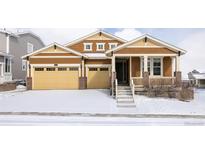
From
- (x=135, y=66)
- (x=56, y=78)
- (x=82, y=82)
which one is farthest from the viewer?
(x=82, y=82)

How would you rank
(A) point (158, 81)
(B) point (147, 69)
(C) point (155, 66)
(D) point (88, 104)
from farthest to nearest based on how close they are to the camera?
1. (C) point (155, 66)
2. (B) point (147, 69)
3. (A) point (158, 81)
4. (D) point (88, 104)

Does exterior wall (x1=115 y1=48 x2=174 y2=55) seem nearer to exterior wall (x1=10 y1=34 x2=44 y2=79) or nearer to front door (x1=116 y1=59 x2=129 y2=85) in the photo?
front door (x1=116 y1=59 x2=129 y2=85)

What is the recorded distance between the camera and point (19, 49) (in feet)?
56.6

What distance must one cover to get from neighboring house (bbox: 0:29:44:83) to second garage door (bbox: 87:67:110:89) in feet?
13.8

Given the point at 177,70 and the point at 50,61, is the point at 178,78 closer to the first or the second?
the point at 177,70

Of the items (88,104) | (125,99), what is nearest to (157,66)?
(125,99)

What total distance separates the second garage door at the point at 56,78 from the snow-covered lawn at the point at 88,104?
212cm

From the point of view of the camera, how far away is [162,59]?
1564cm

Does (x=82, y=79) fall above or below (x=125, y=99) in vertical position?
above

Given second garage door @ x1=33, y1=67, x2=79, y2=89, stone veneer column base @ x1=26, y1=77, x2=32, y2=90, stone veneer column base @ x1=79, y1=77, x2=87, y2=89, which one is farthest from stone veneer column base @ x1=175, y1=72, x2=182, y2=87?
stone veneer column base @ x1=26, y1=77, x2=32, y2=90

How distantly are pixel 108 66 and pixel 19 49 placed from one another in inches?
261

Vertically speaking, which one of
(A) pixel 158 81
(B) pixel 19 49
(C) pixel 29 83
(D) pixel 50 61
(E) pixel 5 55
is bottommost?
(C) pixel 29 83

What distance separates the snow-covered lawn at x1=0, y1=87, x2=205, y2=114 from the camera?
10531 mm

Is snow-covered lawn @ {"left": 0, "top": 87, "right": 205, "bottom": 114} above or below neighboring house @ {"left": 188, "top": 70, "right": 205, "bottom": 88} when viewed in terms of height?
below
